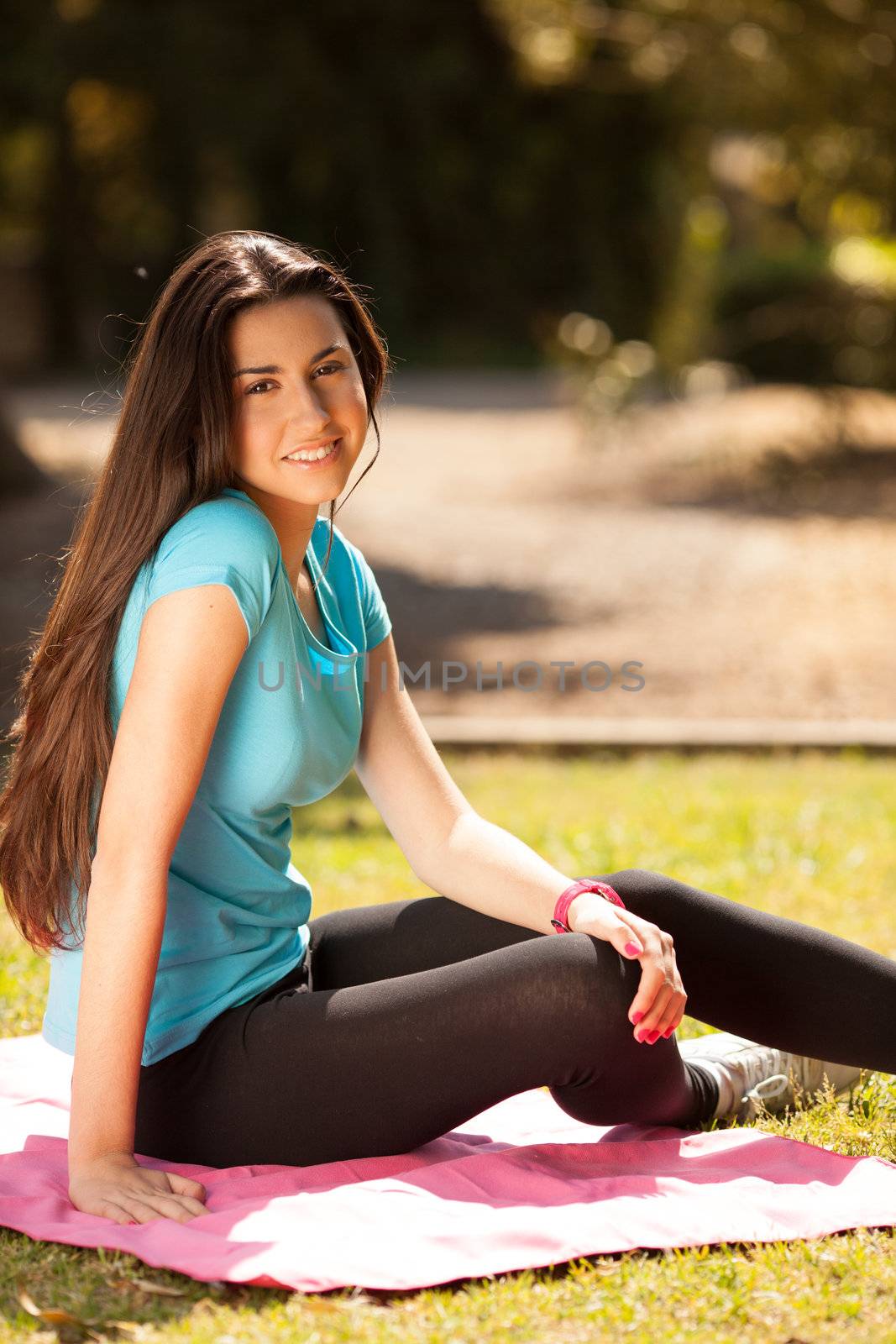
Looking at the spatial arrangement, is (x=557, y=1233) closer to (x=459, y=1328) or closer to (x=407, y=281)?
(x=459, y=1328)

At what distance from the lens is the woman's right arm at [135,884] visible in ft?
7.09

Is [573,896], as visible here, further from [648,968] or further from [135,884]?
[135,884]

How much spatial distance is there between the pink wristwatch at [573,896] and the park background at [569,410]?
0.51 metres

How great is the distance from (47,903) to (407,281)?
19216 mm

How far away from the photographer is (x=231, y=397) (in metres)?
2.37

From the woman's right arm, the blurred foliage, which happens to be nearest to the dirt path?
the woman's right arm

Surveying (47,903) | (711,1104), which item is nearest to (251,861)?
(47,903)

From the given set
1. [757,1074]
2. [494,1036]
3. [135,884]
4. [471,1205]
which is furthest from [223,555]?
[757,1074]

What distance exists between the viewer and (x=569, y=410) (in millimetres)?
15336

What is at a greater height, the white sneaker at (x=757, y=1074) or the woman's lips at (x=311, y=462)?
the woman's lips at (x=311, y=462)

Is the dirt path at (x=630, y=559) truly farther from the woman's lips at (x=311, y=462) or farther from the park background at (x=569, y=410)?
the woman's lips at (x=311, y=462)

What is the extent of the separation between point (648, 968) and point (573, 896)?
22 cm

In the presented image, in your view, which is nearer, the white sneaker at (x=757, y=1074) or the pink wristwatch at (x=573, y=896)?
the pink wristwatch at (x=573, y=896)

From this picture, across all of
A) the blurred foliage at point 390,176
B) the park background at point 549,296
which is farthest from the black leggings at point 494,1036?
the blurred foliage at point 390,176
